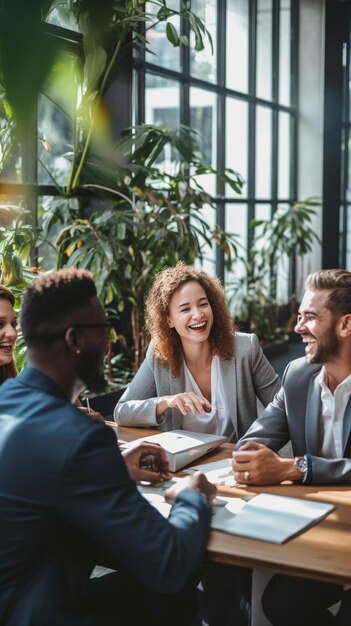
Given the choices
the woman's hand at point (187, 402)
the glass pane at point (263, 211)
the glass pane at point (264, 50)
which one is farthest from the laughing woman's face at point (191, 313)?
the glass pane at point (264, 50)

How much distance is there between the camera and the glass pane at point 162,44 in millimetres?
5984

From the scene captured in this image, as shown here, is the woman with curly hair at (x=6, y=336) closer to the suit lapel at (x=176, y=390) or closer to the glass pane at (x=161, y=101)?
the suit lapel at (x=176, y=390)

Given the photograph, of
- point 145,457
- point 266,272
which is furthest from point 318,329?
point 266,272

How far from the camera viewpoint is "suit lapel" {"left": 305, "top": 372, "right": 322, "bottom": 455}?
2.43 metres

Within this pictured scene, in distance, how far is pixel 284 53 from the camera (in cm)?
894

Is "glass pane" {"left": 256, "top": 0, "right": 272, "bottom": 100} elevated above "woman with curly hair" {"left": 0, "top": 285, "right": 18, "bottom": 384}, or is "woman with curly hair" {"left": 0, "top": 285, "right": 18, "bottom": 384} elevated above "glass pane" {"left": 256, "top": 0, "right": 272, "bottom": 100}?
"glass pane" {"left": 256, "top": 0, "right": 272, "bottom": 100}

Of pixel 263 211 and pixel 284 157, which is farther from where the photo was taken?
pixel 284 157

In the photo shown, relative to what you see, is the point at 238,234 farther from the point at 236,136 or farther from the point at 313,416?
the point at 313,416

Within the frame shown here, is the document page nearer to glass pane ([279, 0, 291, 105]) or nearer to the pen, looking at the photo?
the pen

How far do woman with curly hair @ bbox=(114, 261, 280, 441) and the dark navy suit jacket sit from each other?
1.41m

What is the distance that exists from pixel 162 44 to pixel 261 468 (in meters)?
4.75

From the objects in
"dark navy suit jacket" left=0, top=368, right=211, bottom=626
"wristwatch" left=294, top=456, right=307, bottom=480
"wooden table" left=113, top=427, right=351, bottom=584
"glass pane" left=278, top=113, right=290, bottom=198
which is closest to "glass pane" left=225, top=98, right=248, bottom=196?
"glass pane" left=278, top=113, right=290, bottom=198

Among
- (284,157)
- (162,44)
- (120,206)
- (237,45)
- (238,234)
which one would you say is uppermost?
(237,45)

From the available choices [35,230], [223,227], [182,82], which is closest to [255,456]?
[35,230]
